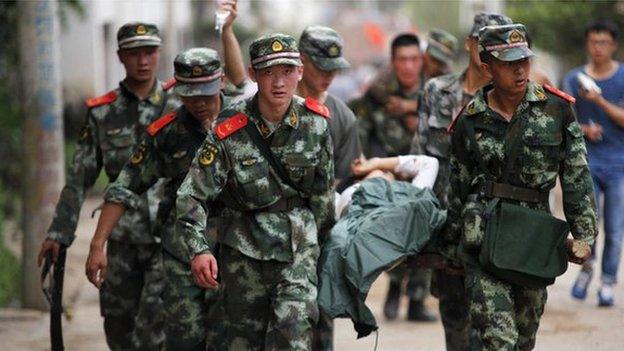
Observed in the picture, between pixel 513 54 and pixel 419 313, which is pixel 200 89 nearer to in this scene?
pixel 513 54

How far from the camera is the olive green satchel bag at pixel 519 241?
690cm

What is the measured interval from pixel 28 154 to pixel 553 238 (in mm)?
5219

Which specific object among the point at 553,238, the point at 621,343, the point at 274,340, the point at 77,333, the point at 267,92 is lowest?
the point at 77,333

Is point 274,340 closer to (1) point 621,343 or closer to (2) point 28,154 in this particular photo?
(1) point 621,343

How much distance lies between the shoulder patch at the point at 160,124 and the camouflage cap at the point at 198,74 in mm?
146

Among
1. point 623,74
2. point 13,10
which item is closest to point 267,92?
point 623,74

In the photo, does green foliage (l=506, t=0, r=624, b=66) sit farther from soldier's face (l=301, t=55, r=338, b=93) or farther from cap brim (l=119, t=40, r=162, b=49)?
cap brim (l=119, t=40, r=162, b=49)

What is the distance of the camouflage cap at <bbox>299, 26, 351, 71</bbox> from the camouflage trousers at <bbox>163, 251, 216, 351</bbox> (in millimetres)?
1516

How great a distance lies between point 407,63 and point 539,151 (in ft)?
13.0

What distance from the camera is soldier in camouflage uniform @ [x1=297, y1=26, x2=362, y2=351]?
839cm

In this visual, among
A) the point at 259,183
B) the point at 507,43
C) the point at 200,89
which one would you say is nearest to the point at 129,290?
the point at 200,89

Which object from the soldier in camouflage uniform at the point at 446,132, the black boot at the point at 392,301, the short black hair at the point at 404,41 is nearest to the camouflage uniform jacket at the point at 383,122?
the short black hair at the point at 404,41

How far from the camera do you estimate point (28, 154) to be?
11023mm

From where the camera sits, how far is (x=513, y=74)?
6906 millimetres
